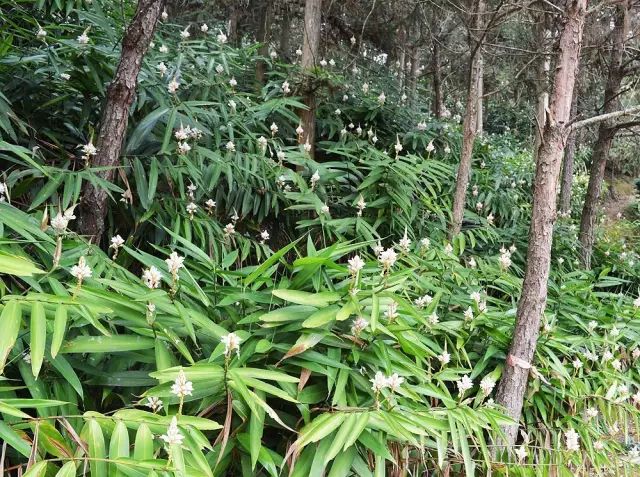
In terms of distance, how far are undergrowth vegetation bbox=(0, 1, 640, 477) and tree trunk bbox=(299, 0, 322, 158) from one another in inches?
5.2

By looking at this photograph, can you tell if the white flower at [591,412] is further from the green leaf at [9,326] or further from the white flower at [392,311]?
the green leaf at [9,326]

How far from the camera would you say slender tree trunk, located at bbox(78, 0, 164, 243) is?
2205 mm

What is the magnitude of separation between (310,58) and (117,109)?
2319mm

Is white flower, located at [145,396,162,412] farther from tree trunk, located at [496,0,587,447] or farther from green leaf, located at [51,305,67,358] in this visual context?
tree trunk, located at [496,0,587,447]

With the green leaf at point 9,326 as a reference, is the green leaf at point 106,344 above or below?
below

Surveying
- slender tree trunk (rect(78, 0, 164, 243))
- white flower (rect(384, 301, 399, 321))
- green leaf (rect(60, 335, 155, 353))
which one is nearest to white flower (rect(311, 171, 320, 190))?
slender tree trunk (rect(78, 0, 164, 243))

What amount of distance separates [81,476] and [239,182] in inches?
77.7

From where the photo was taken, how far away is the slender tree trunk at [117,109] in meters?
2.21

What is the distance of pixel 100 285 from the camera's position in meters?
1.66

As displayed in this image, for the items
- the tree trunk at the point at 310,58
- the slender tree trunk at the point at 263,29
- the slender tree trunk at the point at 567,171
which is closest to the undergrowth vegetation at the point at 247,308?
the tree trunk at the point at 310,58

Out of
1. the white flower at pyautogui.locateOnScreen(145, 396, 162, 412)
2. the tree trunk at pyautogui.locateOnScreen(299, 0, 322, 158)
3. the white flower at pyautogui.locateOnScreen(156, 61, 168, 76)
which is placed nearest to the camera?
the white flower at pyautogui.locateOnScreen(145, 396, 162, 412)

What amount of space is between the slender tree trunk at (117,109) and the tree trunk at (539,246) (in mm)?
1877

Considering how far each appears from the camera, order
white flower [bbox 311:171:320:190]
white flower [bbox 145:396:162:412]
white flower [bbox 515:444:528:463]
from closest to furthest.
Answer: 1. white flower [bbox 145:396:162:412]
2. white flower [bbox 515:444:528:463]
3. white flower [bbox 311:171:320:190]

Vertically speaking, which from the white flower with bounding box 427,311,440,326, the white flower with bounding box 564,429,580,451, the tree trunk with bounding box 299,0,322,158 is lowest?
the white flower with bounding box 564,429,580,451
